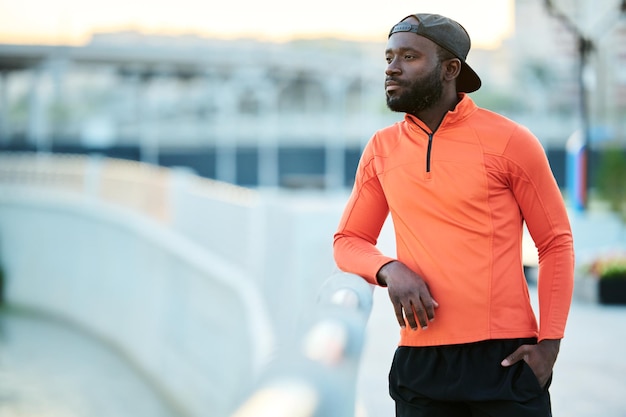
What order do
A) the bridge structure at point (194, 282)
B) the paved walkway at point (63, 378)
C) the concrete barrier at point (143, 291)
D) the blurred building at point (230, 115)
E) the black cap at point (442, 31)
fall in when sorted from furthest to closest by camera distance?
the blurred building at point (230, 115)
the paved walkway at point (63, 378)
the concrete barrier at point (143, 291)
the black cap at point (442, 31)
the bridge structure at point (194, 282)

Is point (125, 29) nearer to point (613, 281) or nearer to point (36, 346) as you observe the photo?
point (36, 346)

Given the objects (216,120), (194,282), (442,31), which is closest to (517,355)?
(442,31)

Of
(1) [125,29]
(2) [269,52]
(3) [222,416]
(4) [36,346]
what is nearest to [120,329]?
(4) [36,346]

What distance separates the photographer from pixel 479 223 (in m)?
2.67

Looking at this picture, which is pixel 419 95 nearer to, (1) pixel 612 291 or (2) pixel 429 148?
(2) pixel 429 148

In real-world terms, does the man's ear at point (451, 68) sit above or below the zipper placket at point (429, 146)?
above

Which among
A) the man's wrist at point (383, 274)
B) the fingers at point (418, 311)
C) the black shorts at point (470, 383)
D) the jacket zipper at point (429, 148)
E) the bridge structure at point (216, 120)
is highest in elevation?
the jacket zipper at point (429, 148)

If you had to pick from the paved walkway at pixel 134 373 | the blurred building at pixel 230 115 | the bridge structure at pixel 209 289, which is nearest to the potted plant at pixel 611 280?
the paved walkway at pixel 134 373

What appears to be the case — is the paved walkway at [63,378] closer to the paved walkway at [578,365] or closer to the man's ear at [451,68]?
the paved walkway at [578,365]

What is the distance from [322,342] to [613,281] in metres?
8.94

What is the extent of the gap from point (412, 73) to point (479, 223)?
0.43 metres

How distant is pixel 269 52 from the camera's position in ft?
201

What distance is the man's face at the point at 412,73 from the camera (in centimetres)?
273

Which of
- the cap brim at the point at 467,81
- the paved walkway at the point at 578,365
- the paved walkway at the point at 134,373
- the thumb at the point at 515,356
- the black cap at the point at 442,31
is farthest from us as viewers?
the paved walkway at the point at 134,373
